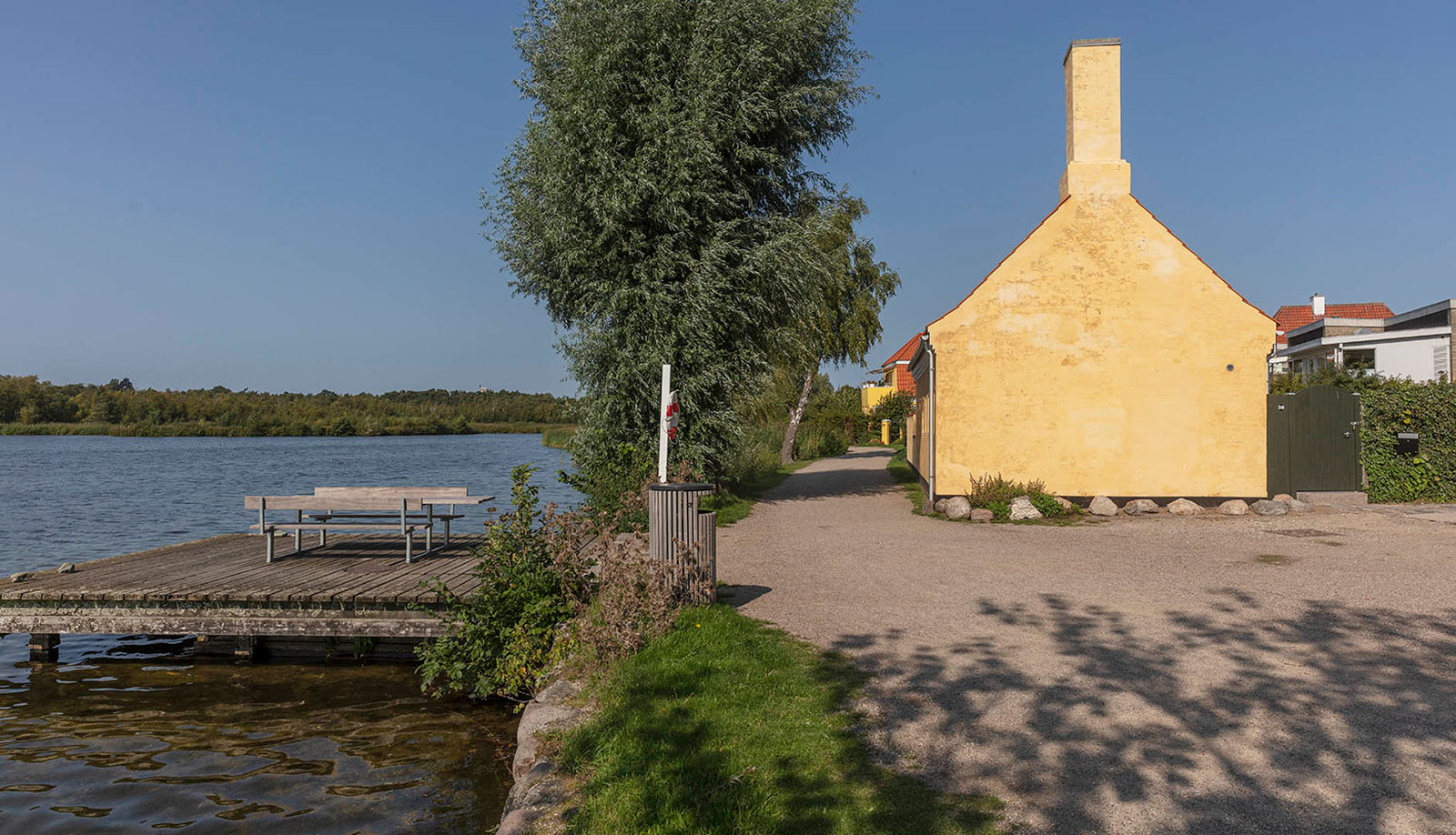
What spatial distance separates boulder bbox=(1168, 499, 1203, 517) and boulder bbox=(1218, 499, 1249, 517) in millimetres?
387

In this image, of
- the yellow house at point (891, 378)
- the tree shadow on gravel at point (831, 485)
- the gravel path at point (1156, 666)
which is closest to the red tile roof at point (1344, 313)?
the yellow house at point (891, 378)

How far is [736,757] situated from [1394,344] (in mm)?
36824

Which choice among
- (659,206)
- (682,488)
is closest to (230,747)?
(682,488)

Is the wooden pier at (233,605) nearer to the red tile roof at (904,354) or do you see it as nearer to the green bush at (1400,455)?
the green bush at (1400,455)

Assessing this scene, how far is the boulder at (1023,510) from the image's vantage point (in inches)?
581

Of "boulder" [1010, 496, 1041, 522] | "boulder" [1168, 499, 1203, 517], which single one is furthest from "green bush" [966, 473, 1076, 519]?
"boulder" [1168, 499, 1203, 517]

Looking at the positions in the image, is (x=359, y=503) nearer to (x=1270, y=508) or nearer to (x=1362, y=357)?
(x=1270, y=508)

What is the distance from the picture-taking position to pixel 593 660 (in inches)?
237

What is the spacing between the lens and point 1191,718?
16.0ft

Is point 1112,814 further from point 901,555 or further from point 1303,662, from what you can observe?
point 901,555

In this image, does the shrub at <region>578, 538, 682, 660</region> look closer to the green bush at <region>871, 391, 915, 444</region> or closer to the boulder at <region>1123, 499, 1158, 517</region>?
the boulder at <region>1123, 499, 1158, 517</region>

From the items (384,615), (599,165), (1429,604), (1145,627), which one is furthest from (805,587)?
(599,165)

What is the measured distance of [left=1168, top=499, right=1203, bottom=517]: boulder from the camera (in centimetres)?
1497

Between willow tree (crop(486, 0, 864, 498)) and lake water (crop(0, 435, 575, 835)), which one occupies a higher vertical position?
willow tree (crop(486, 0, 864, 498))
